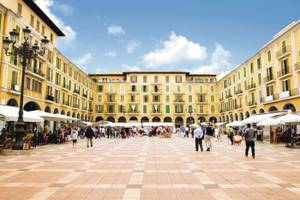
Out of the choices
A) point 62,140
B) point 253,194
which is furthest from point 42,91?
point 253,194

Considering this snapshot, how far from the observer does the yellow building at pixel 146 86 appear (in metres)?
27.1

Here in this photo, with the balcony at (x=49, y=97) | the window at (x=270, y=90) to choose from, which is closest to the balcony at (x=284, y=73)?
the window at (x=270, y=90)

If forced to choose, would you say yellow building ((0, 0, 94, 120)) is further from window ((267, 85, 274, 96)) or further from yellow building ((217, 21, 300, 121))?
window ((267, 85, 274, 96))

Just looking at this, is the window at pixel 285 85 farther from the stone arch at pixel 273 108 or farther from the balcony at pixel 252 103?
the balcony at pixel 252 103

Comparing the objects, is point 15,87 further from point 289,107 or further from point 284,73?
point 284,73

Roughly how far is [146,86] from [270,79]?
30.6 metres

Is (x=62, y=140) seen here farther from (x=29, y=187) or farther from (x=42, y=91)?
(x=29, y=187)

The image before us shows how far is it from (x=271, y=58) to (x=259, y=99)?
6.45m

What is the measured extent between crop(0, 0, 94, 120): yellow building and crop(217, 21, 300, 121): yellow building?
94.7ft

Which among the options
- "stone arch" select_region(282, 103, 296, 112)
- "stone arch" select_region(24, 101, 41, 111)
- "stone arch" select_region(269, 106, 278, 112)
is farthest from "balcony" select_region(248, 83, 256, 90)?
"stone arch" select_region(24, 101, 41, 111)

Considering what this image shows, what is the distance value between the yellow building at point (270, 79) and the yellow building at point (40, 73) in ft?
94.7

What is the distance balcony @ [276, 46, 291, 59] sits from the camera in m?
29.0

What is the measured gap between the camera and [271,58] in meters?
33.1

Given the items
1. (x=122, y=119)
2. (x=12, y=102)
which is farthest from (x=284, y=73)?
(x=122, y=119)
